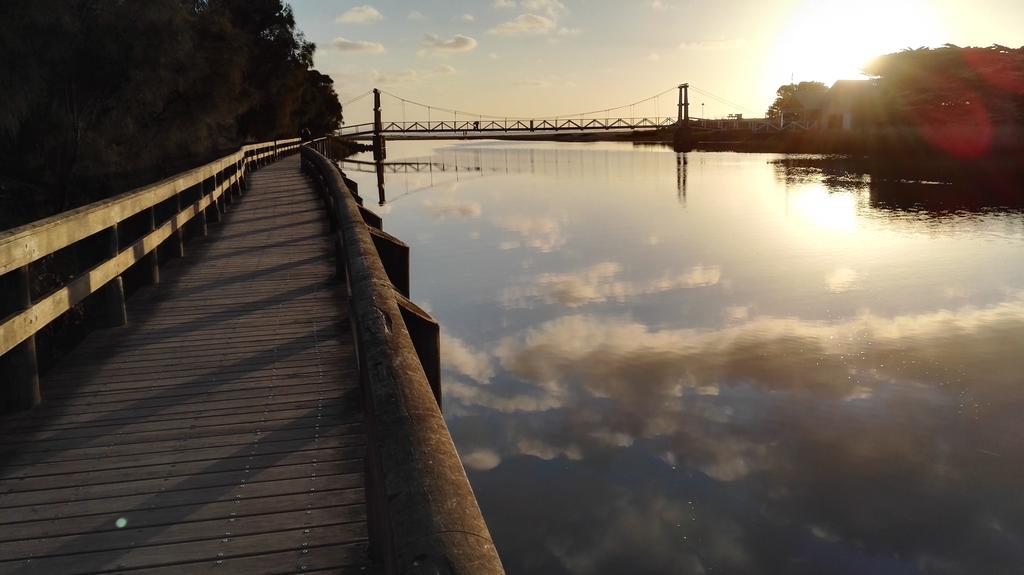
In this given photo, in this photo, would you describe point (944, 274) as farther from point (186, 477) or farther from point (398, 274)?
point (186, 477)

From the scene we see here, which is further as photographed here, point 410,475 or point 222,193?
point 222,193

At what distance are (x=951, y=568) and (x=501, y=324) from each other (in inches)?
345

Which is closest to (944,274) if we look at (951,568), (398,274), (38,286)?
(951,568)

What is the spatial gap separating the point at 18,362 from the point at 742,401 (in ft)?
24.7

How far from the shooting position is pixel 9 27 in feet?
66.8

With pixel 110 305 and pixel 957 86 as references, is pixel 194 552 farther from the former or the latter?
pixel 957 86

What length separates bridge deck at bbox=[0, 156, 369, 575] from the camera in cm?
299

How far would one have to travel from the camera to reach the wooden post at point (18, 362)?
14.1ft

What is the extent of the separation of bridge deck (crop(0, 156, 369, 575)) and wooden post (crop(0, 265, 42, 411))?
121 mm

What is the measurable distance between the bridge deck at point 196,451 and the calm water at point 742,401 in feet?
7.93

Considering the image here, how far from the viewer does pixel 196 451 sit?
3.89 meters

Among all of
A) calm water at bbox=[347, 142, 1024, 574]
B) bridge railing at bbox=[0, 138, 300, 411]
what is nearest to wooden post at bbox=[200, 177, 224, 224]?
bridge railing at bbox=[0, 138, 300, 411]

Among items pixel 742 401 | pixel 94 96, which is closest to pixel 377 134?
pixel 94 96

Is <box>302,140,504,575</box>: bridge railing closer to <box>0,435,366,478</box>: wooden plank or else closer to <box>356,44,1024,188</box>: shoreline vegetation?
<box>0,435,366,478</box>: wooden plank
